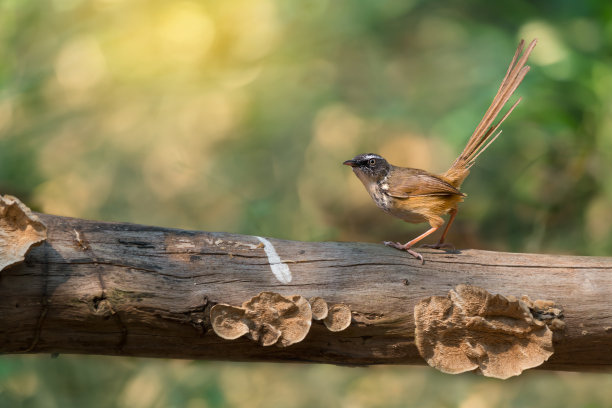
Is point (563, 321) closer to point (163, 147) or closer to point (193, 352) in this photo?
point (193, 352)

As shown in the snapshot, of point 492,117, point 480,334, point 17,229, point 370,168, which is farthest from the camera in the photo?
point 370,168

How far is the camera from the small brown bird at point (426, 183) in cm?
346

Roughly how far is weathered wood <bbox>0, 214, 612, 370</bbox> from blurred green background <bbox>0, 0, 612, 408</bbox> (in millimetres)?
2583

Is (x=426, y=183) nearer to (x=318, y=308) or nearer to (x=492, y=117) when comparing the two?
(x=492, y=117)

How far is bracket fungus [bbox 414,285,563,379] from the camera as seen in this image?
2420mm

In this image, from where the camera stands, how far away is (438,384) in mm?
5488

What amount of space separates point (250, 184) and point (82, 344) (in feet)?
12.7

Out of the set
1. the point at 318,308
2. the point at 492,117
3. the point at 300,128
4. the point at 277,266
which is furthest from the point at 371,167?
the point at 300,128

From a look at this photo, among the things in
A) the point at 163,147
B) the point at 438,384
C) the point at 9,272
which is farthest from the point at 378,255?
the point at 163,147

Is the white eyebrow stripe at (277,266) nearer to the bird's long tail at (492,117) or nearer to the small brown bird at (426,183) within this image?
the small brown bird at (426,183)

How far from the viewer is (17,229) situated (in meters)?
2.15

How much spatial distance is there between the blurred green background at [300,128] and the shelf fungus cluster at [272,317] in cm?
298

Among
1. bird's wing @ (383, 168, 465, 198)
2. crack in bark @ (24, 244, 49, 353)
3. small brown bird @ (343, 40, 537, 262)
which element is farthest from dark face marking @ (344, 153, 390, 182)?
crack in bark @ (24, 244, 49, 353)

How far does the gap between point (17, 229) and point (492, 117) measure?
8.45 feet
